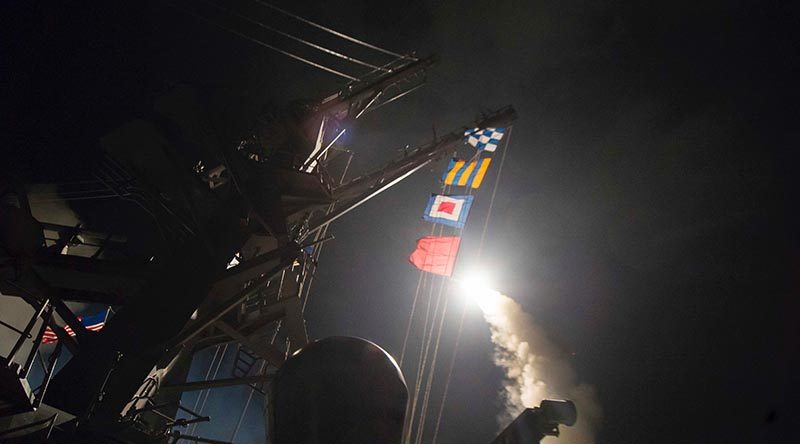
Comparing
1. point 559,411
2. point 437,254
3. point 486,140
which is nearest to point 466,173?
point 486,140

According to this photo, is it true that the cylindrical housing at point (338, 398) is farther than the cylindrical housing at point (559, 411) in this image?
Yes

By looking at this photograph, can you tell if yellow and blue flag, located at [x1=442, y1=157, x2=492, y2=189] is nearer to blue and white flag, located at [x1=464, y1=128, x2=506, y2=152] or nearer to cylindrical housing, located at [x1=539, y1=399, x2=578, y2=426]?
blue and white flag, located at [x1=464, y1=128, x2=506, y2=152]

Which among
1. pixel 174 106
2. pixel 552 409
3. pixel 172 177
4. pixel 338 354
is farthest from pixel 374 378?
pixel 174 106

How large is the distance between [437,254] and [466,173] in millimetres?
4062

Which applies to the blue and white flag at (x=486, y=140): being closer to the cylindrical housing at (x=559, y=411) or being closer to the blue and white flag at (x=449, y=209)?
the blue and white flag at (x=449, y=209)

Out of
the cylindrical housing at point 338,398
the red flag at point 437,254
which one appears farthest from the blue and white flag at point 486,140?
the cylindrical housing at point 338,398

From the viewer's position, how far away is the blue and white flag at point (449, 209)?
16766mm

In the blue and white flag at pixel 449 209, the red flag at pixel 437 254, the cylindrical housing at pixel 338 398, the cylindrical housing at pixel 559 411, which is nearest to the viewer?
the cylindrical housing at pixel 559 411

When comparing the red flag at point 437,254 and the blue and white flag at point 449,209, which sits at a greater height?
the blue and white flag at point 449,209

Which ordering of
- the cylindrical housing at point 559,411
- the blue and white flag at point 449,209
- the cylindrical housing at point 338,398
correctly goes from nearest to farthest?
1. the cylindrical housing at point 559,411
2. the cylindrical housing at point 338,398
3. the blue and white flag at point 449,209

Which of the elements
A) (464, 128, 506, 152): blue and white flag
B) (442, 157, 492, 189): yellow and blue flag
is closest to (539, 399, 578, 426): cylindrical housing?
(442, 157, 492, 189): yellow and blue flag

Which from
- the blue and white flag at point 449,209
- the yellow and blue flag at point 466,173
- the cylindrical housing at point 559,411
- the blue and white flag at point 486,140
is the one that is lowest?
the cylindrical housing at point 559,411

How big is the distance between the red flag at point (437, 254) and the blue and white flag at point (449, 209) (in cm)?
97

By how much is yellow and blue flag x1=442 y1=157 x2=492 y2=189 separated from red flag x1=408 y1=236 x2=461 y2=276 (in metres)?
2.62
